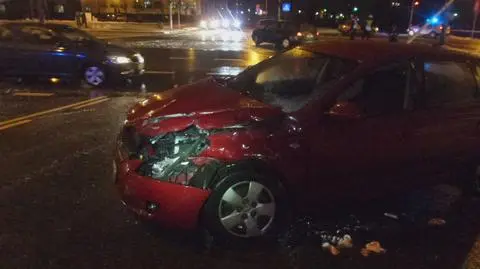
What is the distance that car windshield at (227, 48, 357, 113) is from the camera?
443 cm

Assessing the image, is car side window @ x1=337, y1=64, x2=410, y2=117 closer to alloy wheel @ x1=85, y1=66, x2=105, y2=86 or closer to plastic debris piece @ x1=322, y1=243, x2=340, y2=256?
plastic debris piece @ x1=322, y1=243, x2=340, y2=256

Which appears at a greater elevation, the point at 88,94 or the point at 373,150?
the point at 373,150

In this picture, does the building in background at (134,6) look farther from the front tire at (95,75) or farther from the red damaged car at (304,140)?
the red damaged car at (304,140)

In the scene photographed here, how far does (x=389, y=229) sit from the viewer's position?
177 inches

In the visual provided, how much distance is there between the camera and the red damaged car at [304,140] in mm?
3875

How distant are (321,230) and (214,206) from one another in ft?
3.63

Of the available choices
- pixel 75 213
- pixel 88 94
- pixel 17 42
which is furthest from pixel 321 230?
pixel 17 42

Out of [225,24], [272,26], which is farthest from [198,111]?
[225,24]

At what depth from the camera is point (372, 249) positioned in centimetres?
410

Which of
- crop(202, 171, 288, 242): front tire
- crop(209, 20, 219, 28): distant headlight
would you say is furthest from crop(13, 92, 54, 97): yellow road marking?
crop(209, 20, 219, 28): distant headlight

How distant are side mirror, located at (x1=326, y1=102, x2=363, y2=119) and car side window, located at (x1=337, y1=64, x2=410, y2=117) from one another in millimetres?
204

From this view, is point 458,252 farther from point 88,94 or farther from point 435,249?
point 88,94

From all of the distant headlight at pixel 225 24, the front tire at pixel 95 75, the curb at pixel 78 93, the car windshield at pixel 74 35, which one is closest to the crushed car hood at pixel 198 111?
the curb at pixel 78 93

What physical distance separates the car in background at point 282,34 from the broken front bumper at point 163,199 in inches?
904
